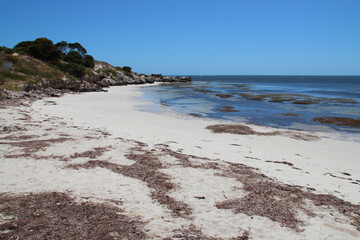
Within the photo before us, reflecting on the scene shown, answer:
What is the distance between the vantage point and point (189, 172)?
8.48m

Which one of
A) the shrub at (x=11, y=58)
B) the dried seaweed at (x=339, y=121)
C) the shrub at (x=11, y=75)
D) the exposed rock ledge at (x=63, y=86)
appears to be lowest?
the dried seaweed at (x=339, y=121)

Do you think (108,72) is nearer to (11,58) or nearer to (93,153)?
(11,58)

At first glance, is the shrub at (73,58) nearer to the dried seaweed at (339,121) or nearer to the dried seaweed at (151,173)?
the dried seaweed at (339,121)

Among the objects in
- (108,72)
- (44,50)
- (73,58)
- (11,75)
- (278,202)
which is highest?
(44,50)

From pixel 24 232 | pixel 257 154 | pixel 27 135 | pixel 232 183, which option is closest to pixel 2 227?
pixel 24 232

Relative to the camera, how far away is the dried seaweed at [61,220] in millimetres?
4652

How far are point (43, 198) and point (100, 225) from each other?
6.47ft

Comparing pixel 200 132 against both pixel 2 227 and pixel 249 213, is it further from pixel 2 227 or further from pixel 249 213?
pixel 2 227

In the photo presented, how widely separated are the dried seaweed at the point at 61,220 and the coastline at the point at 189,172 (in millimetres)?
363

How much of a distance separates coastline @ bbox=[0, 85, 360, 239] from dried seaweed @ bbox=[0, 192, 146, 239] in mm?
363

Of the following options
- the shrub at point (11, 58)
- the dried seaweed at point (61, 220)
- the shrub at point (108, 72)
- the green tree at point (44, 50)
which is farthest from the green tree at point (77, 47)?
the dried seaweed at point (61, 220)

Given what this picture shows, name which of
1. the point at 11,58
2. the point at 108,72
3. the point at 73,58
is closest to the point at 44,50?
the point at 11,58

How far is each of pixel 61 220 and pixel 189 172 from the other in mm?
4419

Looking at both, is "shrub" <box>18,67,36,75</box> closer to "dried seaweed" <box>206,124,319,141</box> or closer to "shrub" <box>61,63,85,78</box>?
"shrub" <box>61,63,85,78</box>
